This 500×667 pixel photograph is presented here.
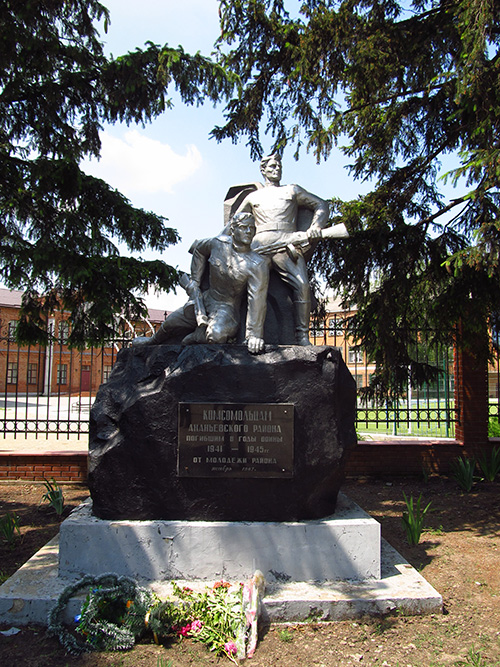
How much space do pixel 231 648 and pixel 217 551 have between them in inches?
26.6

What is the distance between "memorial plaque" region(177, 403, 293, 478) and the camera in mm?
3473

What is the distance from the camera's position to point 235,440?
138 inches

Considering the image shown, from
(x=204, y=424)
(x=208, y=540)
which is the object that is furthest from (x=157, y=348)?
(x=208, y=540)

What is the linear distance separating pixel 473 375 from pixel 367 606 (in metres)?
5.24

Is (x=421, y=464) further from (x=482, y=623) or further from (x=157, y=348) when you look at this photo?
(x=157, y=348)

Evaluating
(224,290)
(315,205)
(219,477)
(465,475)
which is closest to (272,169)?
(315,205)

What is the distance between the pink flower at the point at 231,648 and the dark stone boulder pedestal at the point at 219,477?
831 mm

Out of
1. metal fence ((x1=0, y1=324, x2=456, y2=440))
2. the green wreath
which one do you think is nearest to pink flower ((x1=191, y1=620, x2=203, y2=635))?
the green wreath

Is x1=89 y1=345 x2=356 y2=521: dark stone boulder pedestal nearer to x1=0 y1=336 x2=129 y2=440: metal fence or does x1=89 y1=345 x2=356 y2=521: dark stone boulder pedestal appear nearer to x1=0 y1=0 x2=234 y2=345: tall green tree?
x1=0 y1=336 x2=129 y2=440: metal fence

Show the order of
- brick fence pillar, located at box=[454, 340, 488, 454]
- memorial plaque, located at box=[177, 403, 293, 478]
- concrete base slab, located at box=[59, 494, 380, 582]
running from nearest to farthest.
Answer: concrete base slab, located at box=[59, 494, 380, 582], memorial plaque, located at box=[177, 403, 293, 478], brick fence pillar, located at box=[454, 340, 488, 454]

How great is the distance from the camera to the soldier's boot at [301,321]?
3.94 m

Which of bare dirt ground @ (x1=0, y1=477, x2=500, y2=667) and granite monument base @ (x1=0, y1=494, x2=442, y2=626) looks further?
granite monument base @ (x1=0, y1=494, x2=442, y2=626)

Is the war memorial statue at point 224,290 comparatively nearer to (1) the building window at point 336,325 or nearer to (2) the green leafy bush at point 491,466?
(1) the building window at point 336,325

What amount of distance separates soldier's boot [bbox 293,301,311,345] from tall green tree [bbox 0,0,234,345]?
2.92m
